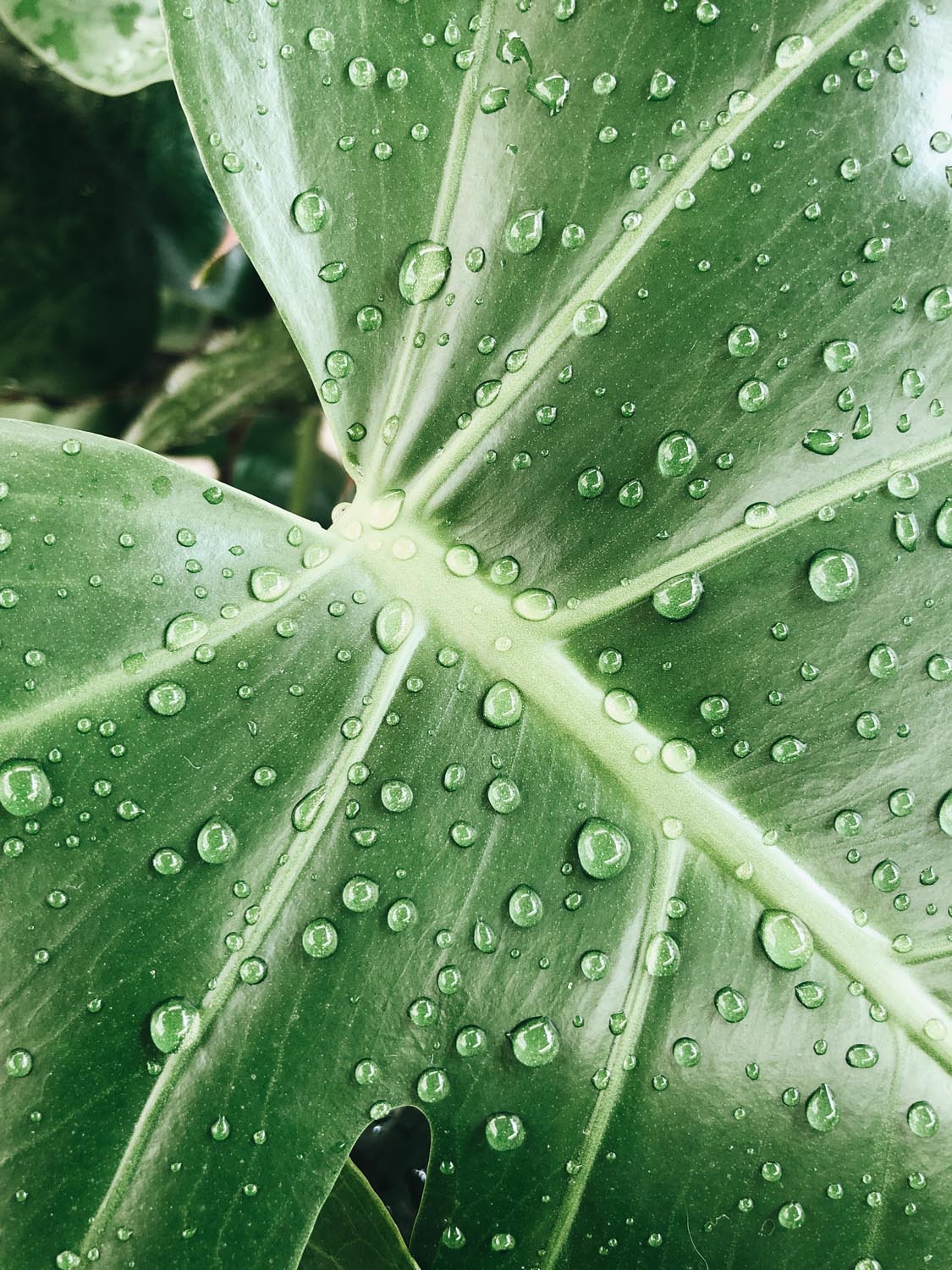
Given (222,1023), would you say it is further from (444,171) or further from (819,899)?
(444,171)

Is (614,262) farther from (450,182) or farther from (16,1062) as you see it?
(16,1062)

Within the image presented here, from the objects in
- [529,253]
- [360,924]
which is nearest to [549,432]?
[529,253]

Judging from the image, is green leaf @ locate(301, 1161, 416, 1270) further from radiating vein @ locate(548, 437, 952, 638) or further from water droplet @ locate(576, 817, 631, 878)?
radiating vein @ locate(548, 437, 952, 638)

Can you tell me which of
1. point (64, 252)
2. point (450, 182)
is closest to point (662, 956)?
point (450, 182)

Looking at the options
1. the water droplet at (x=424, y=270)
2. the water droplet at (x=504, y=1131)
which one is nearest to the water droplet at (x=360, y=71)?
the water droplet at (x=424, y=270)

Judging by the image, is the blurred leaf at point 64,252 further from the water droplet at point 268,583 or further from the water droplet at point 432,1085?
the water droplet at point 432,1085

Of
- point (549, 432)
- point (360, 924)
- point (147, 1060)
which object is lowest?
point (147, 1060)
